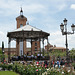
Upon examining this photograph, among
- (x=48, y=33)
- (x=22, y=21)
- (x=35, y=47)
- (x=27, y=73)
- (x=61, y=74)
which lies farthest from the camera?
(x=35, y=47)

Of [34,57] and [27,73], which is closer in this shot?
[27,73]

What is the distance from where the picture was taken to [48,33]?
23844mm

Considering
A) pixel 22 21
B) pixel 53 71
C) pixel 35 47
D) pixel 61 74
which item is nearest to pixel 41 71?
pixel 53 71

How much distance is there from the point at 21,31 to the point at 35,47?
70961mm

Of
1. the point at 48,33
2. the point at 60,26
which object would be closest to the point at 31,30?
the point at 48,33

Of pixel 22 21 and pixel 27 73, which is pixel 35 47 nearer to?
pixel 22 21

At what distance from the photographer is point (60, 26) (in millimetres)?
18312

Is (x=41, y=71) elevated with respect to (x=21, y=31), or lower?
lower

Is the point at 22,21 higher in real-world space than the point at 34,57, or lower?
higher

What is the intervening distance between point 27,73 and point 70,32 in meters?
7.67

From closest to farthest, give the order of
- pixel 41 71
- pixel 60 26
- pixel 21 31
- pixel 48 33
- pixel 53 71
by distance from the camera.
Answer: pixel 53 71
pixel 41 71
pixel 60 26
pixel 21 31
pixel 48 33

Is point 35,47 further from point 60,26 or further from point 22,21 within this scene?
point 60,26

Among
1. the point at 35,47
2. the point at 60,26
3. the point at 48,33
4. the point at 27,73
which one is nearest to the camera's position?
the point at 27,73

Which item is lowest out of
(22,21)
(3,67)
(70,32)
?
(3,67)
